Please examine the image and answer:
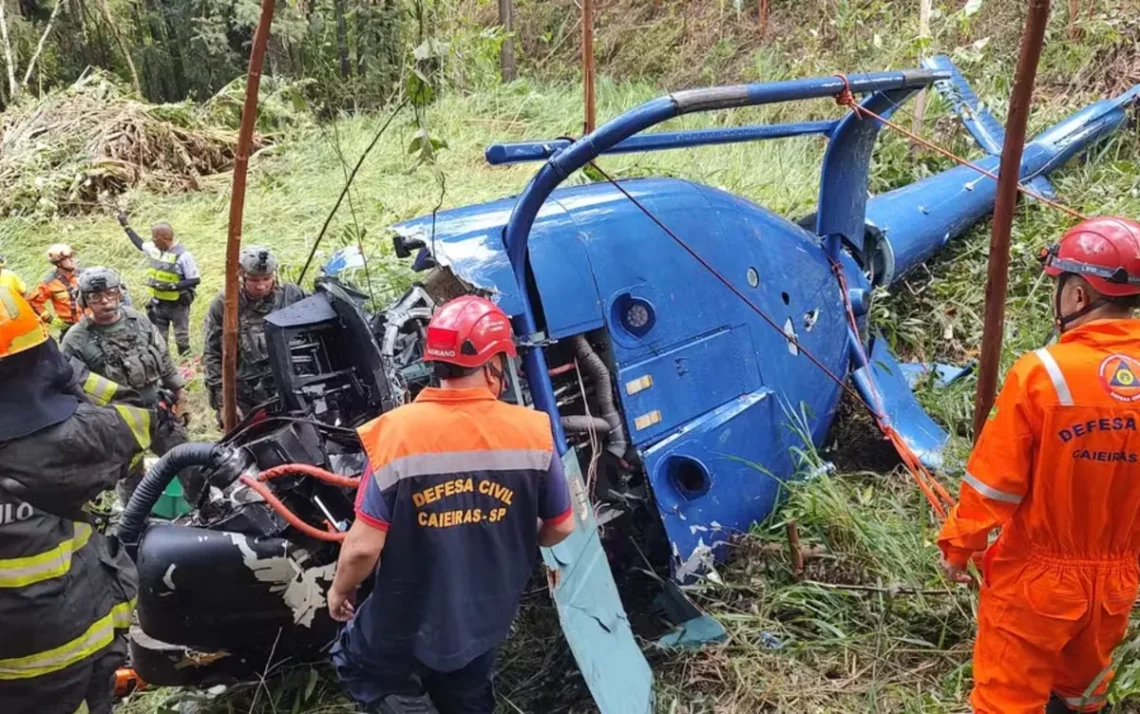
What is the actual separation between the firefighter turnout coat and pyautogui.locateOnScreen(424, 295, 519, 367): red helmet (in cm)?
101

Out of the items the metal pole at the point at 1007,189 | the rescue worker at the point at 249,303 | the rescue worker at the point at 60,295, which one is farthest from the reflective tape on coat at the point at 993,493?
the rescue worker at the point at 60,295

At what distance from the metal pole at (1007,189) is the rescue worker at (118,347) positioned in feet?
12.8

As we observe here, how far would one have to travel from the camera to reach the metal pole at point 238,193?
257cm

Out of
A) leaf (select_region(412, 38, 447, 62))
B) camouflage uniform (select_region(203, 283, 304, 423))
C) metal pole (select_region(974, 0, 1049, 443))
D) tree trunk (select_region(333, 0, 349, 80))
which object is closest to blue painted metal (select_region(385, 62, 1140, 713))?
leaf (select_region(412, 38, 447, 62))

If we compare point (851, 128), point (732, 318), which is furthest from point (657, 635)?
point (851, 128)

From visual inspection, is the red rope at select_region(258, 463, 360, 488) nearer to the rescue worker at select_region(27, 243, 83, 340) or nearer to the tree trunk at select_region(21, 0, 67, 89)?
the rescue worker at select_region(27, 243, 83, 340)

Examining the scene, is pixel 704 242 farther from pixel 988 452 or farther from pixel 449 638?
pixel 449 638

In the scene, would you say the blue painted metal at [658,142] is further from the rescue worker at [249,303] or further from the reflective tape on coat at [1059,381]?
the rescue worker at [249,303]

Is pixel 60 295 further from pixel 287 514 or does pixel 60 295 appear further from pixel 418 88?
pixel 287 514

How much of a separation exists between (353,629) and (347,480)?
0.48 meters

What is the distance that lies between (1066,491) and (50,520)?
2640 mm

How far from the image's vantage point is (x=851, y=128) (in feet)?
13.5

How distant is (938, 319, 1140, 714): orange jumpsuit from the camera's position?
2033 millimetres

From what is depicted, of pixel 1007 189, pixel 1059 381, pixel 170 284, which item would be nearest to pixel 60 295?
pixel 170 284
